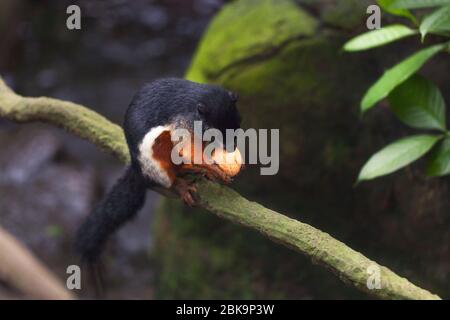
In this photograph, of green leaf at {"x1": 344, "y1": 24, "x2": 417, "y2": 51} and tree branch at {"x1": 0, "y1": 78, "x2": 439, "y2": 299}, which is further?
green leaf at {"x1": 344, "y1": 24, "x2": 417, "y2": 51}

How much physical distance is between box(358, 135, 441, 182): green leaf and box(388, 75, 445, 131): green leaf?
0.21 ft

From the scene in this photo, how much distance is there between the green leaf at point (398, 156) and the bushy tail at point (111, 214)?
2.27ft

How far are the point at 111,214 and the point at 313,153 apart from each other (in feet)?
3.16

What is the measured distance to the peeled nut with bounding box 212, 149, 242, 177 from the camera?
5.79 ft

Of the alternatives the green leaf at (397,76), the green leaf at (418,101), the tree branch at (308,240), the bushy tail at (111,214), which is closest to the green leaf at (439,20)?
the green leaf at (397,76)

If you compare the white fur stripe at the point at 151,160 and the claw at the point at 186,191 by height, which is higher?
the white fur stripe at the point at 151,160

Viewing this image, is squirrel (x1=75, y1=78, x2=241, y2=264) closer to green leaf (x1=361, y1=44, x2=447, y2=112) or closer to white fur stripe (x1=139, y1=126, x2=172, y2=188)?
white fur stripe (x1=139, y1=126, x2=172, y2=188)

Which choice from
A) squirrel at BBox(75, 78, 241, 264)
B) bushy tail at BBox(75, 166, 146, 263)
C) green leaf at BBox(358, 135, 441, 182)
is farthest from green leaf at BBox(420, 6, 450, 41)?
bushy tail at BBox(75, 166, 146, 263)

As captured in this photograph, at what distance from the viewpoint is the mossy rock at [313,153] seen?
2594mm

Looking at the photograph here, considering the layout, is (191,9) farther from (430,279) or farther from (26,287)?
(26,287)

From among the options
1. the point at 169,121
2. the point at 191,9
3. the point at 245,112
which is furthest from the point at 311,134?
the point at 191,9

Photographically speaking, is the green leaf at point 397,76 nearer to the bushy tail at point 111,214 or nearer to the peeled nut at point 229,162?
the peeled nut at point 229,162

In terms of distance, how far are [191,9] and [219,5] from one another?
370 millimetres

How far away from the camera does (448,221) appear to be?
254 cm
